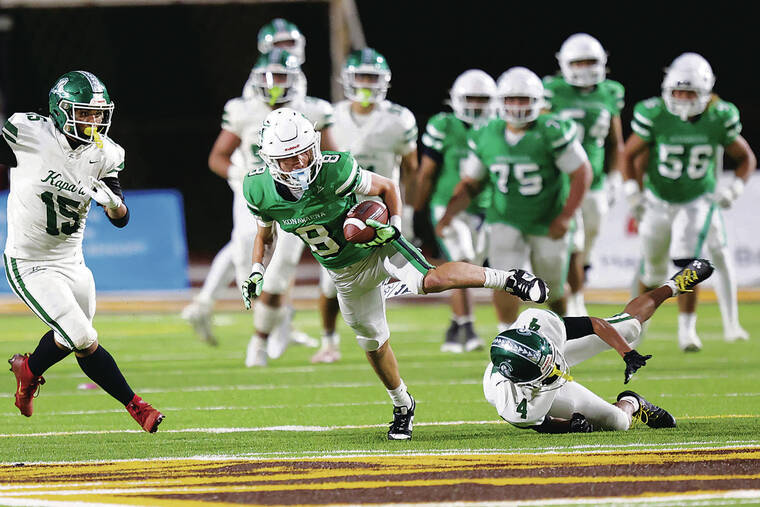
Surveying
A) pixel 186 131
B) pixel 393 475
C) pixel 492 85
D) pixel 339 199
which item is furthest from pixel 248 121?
pixel 186 131

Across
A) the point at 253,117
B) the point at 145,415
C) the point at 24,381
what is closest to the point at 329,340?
the point at 253,117

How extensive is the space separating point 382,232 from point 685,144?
4.23 m

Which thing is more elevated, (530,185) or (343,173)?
(343,173)

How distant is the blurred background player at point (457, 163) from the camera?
9281 mm

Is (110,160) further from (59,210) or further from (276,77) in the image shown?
(276,77)

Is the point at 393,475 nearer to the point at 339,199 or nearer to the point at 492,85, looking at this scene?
the point at 339,199

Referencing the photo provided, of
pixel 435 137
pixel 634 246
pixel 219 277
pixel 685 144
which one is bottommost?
pixel 634 246

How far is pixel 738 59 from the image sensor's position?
1923cm

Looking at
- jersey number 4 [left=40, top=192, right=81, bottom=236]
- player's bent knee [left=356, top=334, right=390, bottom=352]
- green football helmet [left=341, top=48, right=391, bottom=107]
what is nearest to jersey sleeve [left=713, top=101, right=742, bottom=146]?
green football helmet [left=341, top=48, right=391, bottom=107]

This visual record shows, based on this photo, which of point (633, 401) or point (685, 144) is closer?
point (633, 401)

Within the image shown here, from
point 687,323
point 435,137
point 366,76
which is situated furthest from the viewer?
point 435,137

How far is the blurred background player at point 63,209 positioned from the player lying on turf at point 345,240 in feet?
2.37

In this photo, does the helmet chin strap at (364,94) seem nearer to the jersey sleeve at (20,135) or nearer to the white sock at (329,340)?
the white sock at (329,340)

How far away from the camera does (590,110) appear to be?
9289 mm
